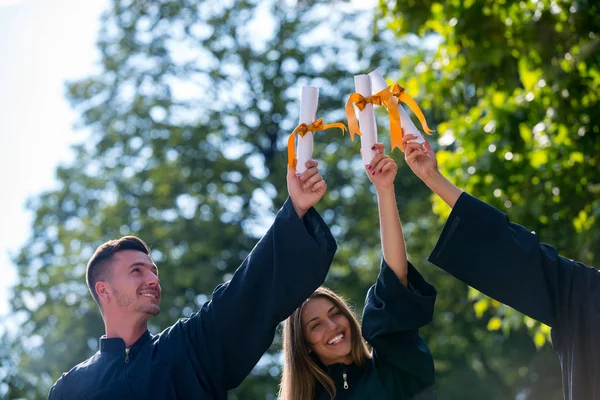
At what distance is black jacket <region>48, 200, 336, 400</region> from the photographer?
11.6 ft

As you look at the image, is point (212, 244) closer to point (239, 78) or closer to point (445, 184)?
point (239, 78)

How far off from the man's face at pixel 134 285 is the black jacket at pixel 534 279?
1.22 m

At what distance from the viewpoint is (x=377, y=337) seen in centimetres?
381

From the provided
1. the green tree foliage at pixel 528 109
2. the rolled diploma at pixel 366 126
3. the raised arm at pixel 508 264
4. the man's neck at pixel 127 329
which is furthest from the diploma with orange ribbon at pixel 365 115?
the green tree foliage at pixel 528 109

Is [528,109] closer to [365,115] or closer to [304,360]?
[304,360]

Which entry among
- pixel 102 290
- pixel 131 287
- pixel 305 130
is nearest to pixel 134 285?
pixel 131 287

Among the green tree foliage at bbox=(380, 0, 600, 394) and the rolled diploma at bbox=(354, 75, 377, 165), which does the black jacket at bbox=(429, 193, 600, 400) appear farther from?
the green tree foliage at bbox=(380, 0, 600, 394)

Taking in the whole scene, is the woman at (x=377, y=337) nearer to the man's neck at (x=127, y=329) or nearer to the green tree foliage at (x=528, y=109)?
the man's neck at (x=127, y=329)

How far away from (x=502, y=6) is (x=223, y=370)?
3857mm

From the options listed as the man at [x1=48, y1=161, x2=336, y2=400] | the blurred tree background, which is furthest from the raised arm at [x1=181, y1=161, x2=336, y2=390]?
the blurred tree background

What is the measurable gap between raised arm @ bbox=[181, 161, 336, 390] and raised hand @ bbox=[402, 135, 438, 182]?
354 mm

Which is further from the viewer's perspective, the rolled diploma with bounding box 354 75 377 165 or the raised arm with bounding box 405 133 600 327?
the rolled diploma with bounding box 354 75 377 165

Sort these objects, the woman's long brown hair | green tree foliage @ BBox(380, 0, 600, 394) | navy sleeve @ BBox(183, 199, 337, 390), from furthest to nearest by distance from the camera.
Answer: green tree foliage @ BBox(380, 0, 600, 394), the woman's long brown hair, navy sleeve @ BBox(183, 199, 337, 390)

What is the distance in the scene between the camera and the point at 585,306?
3.31 meters
